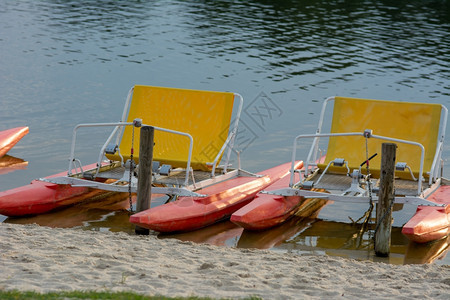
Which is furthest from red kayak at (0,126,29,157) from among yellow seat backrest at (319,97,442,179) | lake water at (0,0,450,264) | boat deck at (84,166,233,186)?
yellow seat backrest at (319,97,442,179)

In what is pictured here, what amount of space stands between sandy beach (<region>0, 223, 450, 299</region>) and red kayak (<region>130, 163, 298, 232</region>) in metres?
0.74

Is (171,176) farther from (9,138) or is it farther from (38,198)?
(9,138)

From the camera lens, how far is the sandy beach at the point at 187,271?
6688 mm

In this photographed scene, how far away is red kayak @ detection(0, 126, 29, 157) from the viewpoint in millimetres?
14844

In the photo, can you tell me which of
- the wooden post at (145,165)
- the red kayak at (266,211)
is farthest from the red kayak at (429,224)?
the wooden post at (145,165)

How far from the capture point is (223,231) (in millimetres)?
10867

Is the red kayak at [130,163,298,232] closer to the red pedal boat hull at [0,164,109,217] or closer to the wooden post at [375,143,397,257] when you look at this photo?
the red pedal boat hull at [0,164,109,217]

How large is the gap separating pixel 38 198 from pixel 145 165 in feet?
7.35

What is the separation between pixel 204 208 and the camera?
35.2 feet

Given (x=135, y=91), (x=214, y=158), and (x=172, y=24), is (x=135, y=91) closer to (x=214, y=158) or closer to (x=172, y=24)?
(x=214, y=158)

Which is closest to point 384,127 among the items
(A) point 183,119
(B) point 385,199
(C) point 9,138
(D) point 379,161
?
(D) point 379,161

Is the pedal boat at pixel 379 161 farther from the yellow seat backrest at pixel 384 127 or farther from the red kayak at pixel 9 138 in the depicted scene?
the red kayak at pixel 9 138

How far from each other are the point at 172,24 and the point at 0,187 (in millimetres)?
21795

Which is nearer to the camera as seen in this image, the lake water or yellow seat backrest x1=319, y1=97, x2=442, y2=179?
yellow seat backrest x1=319, y1=97, x2=442, y2=179
